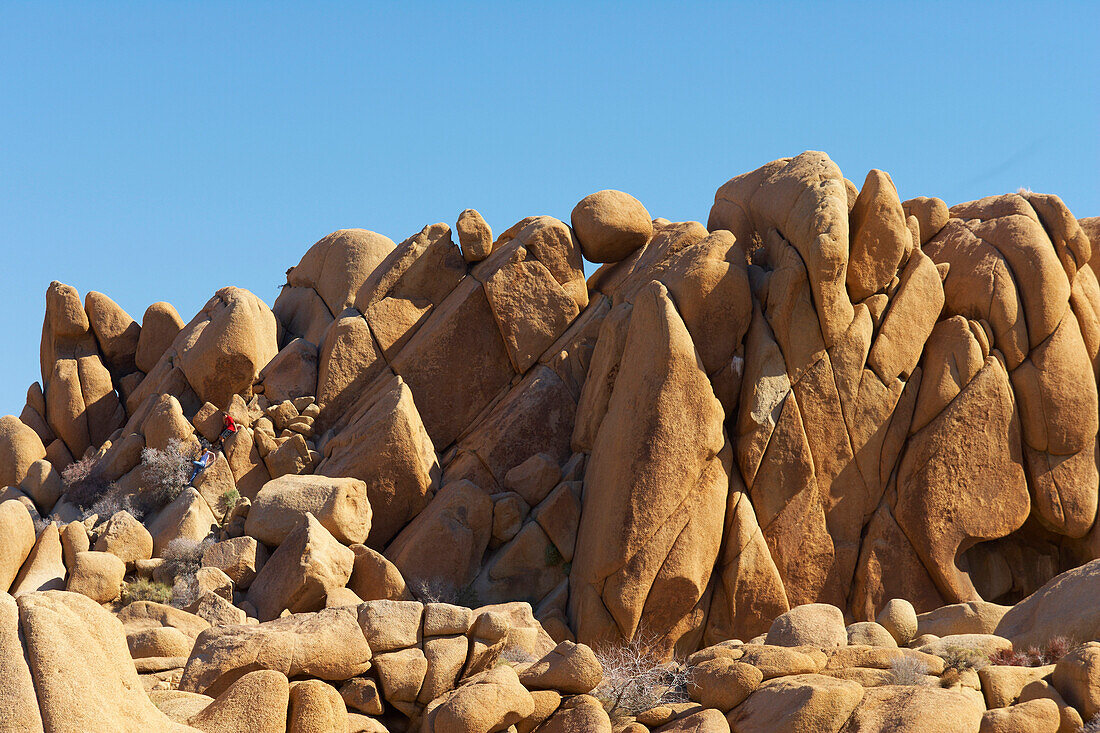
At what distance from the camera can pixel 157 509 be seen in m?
28.0

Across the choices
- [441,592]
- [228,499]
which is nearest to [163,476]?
[228,499]

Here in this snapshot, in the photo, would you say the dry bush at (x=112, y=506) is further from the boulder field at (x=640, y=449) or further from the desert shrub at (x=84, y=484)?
the desert shrub at (x=84, y=484)

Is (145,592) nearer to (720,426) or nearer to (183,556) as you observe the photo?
(183,556)

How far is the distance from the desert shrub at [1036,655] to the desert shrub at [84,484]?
2396cm

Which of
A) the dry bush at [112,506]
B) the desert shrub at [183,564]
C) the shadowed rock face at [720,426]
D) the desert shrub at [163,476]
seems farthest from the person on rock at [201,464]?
the desert shrub at [183,564]

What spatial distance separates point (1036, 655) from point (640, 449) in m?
10.3

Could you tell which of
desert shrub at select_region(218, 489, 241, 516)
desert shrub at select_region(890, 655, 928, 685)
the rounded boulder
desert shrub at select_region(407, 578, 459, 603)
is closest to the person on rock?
desert shrub at select_region(218, 489, 241, 516)

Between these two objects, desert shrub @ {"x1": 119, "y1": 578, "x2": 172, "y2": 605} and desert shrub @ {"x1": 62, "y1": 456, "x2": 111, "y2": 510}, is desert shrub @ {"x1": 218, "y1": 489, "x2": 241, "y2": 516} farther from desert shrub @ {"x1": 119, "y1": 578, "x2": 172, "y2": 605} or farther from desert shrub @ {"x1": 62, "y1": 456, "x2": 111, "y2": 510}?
desert shrub @ {"x1": 62, "y1": 456, "x2": 111, "y2": 510}

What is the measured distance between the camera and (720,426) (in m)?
25.3

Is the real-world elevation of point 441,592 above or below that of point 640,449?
below

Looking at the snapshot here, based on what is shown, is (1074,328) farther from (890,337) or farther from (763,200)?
(763,200)

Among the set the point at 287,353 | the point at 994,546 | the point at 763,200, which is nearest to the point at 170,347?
the point at 287,353

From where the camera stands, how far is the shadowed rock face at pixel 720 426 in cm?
2508

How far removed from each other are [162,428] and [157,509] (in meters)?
2.60
